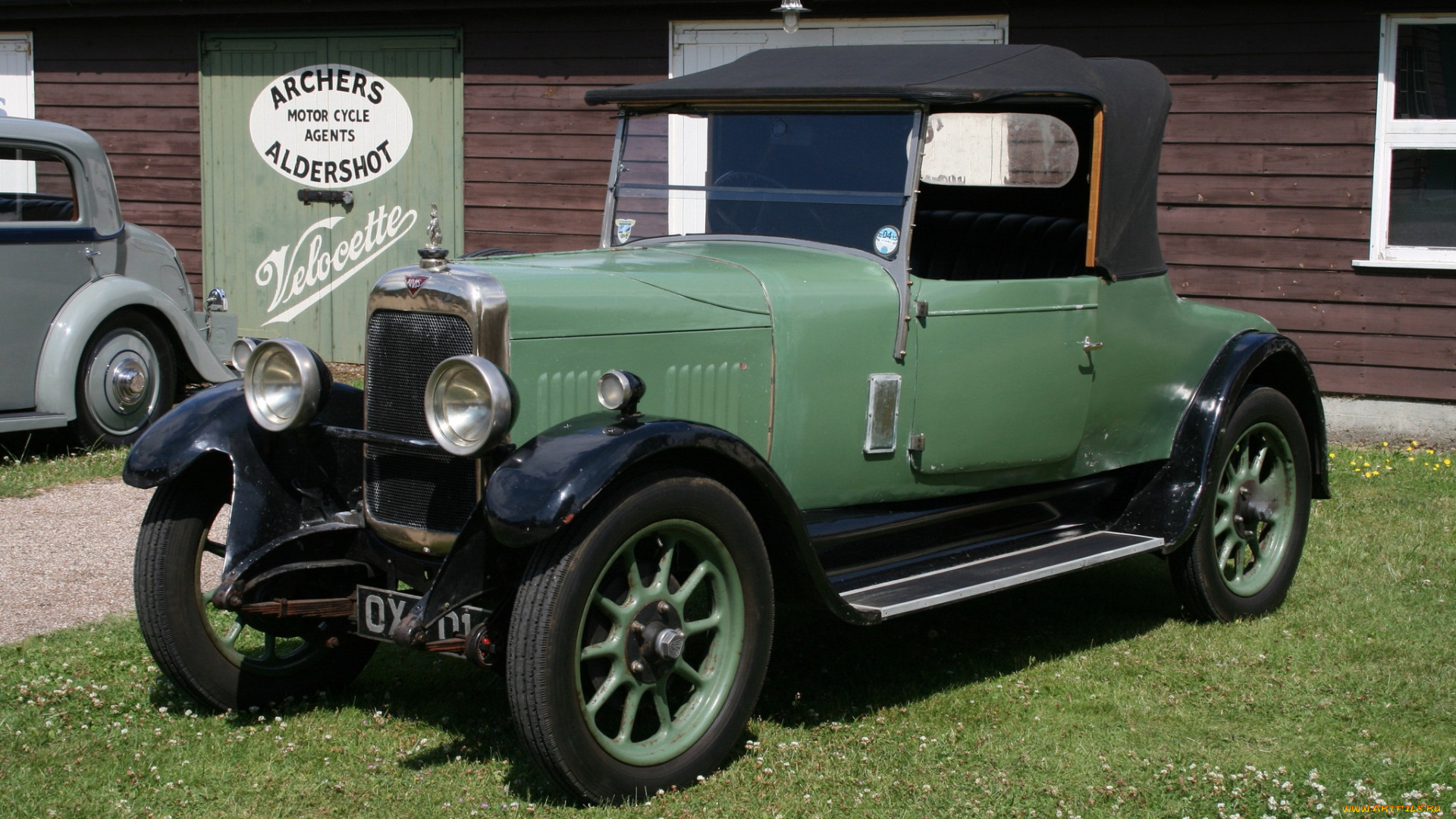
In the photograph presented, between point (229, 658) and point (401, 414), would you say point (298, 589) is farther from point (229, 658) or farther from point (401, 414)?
point (401, 414)

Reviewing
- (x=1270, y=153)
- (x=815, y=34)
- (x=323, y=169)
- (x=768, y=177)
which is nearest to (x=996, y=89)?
(x=768, y=177)

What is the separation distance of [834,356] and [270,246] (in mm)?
8246

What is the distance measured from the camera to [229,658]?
13.1 feet

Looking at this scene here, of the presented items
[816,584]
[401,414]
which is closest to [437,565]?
[401,414]

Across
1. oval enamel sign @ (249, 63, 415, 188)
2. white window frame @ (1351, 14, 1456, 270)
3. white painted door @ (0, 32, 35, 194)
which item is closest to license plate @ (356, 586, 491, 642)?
white window frame @ (1351, 14, 1456, 270)

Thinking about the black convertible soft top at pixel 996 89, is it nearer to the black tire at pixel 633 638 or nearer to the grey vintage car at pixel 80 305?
the black tire at pixel 633 638

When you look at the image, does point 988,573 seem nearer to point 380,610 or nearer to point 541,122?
point 380,610

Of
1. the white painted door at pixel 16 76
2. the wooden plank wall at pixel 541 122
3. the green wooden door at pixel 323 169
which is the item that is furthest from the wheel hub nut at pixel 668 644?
the white painted door at pixel 16 76

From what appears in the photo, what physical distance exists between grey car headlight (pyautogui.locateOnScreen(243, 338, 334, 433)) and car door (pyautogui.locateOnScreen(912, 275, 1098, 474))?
173cm

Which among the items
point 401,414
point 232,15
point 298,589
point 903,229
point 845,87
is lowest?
point 298,589

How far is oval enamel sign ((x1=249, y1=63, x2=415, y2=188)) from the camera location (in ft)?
35.5

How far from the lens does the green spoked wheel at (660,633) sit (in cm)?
345

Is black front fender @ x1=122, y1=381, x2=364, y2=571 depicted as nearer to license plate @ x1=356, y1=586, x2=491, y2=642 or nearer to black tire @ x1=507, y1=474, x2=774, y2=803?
license plate @ x1=356, y1=586, x2=491, y2=642

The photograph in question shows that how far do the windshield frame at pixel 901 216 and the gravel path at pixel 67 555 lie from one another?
2375 mm
